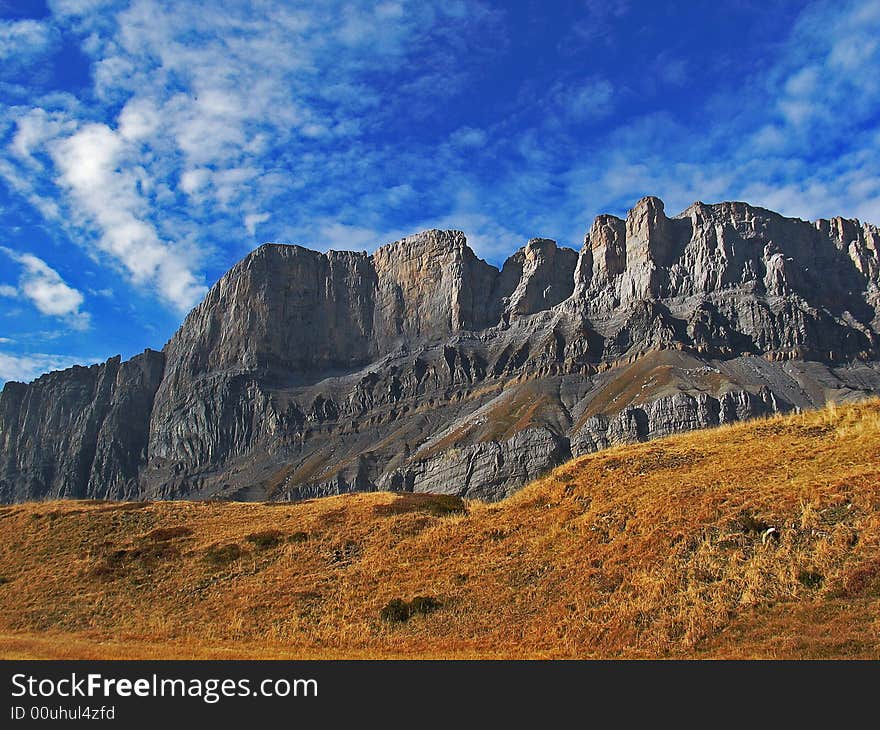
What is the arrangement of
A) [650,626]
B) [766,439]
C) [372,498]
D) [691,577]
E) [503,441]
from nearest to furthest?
[650,626]
[691,577]
[766,439]
[372,498]
[503,441]

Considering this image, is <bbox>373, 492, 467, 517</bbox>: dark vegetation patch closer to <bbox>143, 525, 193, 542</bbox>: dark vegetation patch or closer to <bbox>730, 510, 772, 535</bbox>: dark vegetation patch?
<bbox>143, 525, 193, 542</bbox>: dark vegetation patch

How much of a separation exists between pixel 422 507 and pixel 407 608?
513 inches

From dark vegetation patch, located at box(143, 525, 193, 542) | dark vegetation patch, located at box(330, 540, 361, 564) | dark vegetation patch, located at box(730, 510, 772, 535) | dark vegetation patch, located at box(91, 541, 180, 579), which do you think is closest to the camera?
dark vegetation patch, located at box(730, 510, 772, 535)

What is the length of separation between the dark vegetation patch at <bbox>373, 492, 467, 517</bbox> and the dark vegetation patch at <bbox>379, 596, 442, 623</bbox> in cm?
1040

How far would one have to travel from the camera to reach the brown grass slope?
20.9 m

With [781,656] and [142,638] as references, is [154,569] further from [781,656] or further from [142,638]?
[781,656]

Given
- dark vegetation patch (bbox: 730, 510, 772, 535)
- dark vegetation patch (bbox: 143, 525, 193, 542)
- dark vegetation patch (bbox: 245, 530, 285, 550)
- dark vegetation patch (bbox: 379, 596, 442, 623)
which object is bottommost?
dark vegetation patch (bbox: 379, 596, 442, 623)

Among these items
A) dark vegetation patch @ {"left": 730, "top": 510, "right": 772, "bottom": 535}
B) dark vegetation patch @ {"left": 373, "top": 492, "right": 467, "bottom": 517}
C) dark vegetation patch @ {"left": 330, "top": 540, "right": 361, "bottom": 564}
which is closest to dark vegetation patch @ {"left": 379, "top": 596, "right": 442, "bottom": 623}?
dark vegetation patch @ {"left": 330, "top": 540, "right": 361, "bottom": 564}

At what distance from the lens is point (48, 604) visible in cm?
3166

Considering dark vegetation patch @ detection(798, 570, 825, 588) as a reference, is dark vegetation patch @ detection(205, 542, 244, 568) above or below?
above

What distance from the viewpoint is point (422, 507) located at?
128ft

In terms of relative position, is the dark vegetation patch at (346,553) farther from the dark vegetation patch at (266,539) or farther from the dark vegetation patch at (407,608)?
the dark vegetation patch at (407,608)
